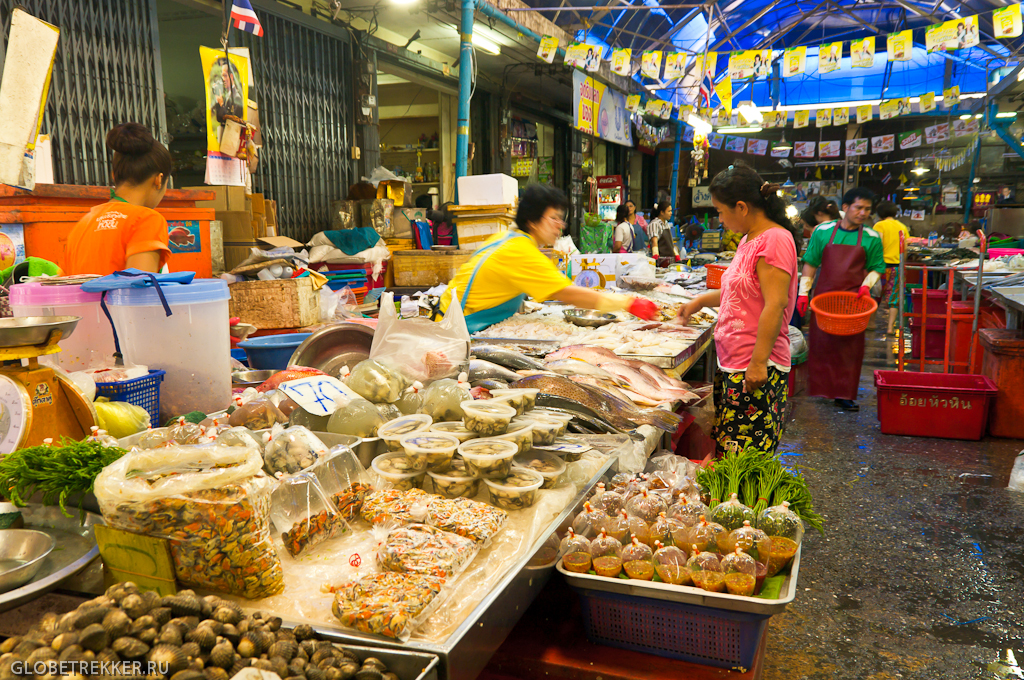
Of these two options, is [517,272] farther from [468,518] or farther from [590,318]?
Answer: [468,518]

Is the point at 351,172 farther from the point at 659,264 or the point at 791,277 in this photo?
the point at 791,277

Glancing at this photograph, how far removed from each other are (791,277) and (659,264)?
24.7 feet

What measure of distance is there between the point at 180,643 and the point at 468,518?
0.71 meters

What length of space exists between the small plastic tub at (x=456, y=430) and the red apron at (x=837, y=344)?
5.65m

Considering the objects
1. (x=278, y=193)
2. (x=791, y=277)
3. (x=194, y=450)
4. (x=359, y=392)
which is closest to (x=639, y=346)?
(x=791, y=277)

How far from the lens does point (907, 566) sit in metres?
3.71

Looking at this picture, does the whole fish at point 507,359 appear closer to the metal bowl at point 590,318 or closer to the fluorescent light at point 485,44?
the metal bowl at point 590,318

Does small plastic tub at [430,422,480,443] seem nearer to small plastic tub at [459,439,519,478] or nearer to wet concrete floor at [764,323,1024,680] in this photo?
small plastic tub at [459,439,519,478]

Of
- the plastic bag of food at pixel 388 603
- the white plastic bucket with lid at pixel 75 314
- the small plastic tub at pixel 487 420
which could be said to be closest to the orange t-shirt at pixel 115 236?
the white plastic bucket with lid at pixel 75 314

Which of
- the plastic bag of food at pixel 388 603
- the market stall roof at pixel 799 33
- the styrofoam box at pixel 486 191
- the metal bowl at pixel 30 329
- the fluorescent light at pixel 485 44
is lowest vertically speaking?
the plastic bag of food at pixel 388 603

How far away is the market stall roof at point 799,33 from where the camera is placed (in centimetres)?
1145

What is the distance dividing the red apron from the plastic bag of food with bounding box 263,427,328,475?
613cm

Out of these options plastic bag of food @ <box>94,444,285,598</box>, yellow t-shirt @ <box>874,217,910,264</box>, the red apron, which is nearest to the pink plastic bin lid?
plastic bag of food @ <box>94,444,285,598</box>

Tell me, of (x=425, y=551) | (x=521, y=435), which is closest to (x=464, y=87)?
(x=521, y=435)
